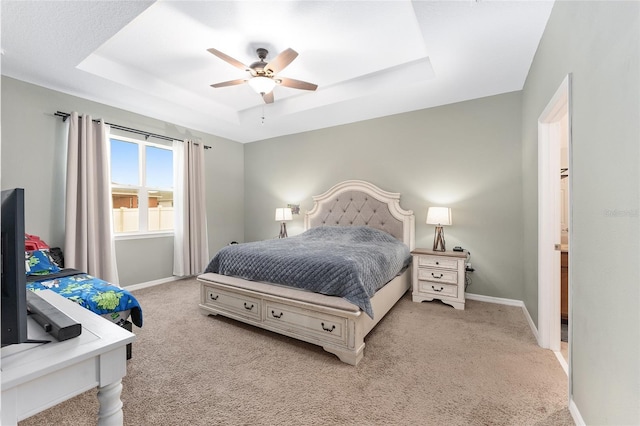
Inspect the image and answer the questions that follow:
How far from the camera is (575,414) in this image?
1497mm

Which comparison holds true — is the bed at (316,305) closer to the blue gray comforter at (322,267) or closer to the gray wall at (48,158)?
the blue gray comforter at (322,267)

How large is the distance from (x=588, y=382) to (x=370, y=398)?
3.68ft

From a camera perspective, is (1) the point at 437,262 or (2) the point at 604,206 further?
(1) the point at 437,262

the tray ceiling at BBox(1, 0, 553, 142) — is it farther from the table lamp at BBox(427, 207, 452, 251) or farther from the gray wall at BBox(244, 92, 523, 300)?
the table lamp at BBox(427, 207, 452, 251)

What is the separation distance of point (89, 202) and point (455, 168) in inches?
184

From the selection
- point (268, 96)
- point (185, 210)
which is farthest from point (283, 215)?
point (268, 96)

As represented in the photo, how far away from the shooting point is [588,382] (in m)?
1.38

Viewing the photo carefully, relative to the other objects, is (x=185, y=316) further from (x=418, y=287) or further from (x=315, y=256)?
(x=418, y=287)

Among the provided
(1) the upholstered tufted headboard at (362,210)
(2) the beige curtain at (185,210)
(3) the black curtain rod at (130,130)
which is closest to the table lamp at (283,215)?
(1) the upholstered tufted headboard at (362,210)

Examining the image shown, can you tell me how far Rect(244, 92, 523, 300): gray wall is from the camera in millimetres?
3344

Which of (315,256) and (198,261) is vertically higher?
(315,256)

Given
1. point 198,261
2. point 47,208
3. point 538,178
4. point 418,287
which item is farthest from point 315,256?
point 47,208

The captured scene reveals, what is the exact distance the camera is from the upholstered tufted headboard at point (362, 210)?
3.91 metres

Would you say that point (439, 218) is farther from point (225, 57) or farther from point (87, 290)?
point (87, 290)
